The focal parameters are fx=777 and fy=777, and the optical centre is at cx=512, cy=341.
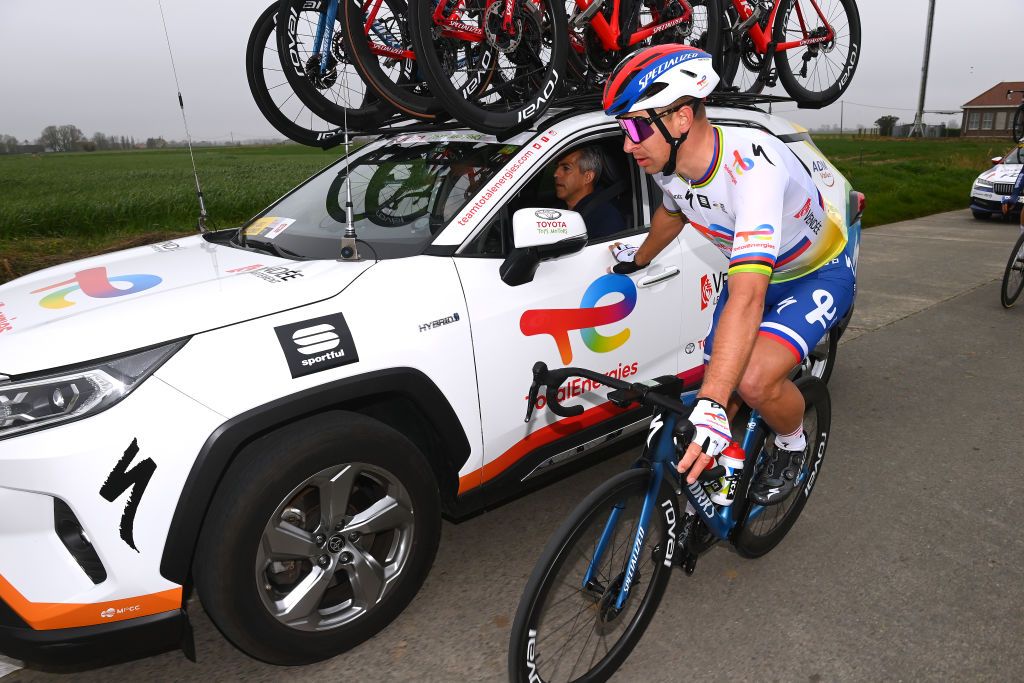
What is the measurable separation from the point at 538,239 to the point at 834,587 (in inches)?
77.8

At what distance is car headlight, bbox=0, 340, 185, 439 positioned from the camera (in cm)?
226

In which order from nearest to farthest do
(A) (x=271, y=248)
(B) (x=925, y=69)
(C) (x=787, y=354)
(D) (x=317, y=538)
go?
(D) (x=317, y=538), (C) (x=787, y=354), (A) (x=271, y=248), (B) (x=925, y=69)

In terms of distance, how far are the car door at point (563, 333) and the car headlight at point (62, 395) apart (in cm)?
127

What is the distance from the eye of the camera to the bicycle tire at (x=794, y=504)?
11.0 ft

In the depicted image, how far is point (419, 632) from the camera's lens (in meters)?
3.09

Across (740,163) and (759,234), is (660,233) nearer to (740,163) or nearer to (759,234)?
(740,163)

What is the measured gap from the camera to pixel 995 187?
52.4 feet

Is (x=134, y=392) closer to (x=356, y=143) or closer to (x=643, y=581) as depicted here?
(x=643, y=581)

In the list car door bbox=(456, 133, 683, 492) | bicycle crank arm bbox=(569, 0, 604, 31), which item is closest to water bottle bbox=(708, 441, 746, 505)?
car door bbox=(456, 133, 683, 492)

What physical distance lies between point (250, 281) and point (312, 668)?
4.79 feet

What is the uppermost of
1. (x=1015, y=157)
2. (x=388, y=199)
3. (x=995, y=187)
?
(x=388, y=199)

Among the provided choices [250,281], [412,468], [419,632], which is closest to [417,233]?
[250,281]

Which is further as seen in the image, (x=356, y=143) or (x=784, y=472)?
(x=356, y=143)

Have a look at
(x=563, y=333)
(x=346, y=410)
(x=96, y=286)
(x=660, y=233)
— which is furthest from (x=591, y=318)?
(x=96, y=286)
